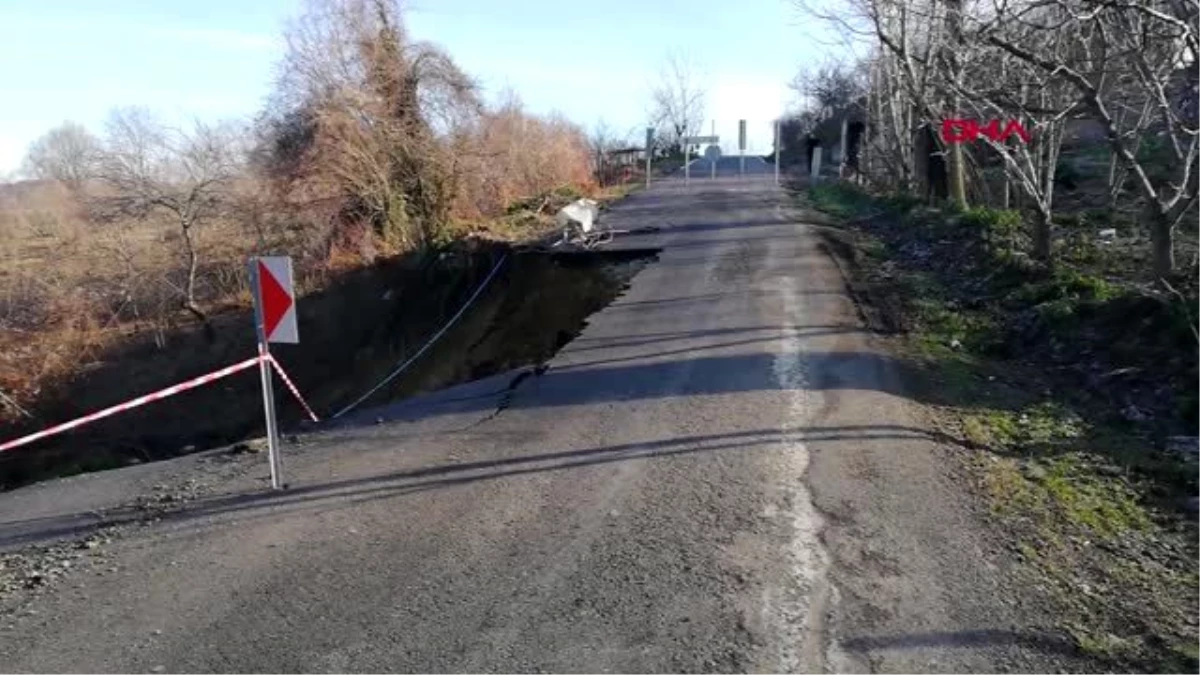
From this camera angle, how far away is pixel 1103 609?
456 cm

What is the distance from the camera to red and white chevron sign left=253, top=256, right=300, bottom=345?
22.2ft

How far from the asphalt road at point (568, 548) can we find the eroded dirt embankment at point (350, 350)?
14.9ft

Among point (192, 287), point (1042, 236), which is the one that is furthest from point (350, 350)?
point (1042, 236)

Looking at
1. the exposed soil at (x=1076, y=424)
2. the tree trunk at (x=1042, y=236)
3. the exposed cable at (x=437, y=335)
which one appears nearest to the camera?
the exposed soil at (x=1076, y=424)

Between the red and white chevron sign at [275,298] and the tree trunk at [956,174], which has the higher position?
the tree trunk at [956,174]

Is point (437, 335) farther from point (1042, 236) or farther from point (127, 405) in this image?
point (127, 405)

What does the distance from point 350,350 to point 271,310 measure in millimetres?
16487

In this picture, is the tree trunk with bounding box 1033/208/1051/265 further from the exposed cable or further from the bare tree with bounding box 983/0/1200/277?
the exposed cable

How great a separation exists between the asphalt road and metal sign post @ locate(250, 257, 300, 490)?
54cm

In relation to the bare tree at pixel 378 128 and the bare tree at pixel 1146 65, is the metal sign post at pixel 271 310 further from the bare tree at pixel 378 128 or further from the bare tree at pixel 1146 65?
the bare tree at pixel 378 128

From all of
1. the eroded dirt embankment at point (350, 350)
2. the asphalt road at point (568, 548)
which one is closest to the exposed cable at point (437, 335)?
the eroded dirt embankment at point (350, 350)

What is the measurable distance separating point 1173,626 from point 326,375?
65.5 feet

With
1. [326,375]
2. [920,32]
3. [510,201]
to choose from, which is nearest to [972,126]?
[920,32]

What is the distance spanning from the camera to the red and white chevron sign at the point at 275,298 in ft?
22.2
